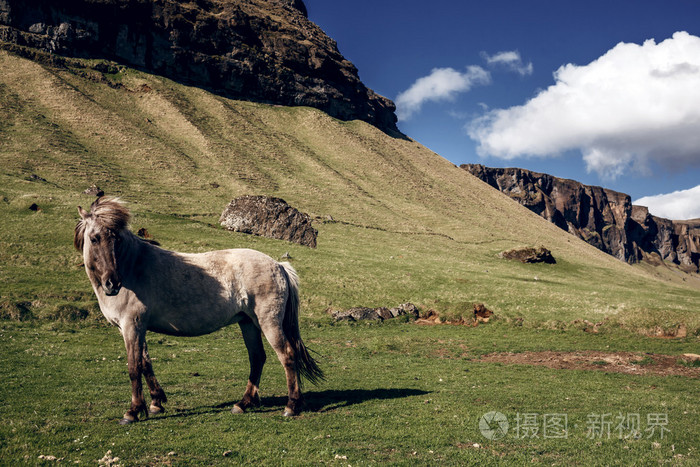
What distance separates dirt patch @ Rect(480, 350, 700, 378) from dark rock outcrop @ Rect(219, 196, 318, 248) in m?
31.0

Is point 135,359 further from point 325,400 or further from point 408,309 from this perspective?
point 408,309

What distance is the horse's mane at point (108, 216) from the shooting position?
879 cm

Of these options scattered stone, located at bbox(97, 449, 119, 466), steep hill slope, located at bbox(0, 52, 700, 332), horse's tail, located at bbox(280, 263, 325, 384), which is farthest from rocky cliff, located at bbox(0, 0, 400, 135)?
scattered stone, located at bbox(97, 449, 119, 466)

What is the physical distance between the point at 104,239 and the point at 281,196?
66.6 meters

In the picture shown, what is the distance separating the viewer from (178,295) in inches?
382

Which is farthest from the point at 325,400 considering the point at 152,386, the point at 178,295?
the point at 178,295

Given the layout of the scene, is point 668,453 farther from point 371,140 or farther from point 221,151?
point 371,140

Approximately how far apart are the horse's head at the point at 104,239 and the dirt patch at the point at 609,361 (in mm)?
18116

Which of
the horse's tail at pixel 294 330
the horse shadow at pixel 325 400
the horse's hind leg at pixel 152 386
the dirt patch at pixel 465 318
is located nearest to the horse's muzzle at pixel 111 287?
the horse's hind leg at pixel 152 386

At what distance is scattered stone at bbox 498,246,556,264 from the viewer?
64.3 metres

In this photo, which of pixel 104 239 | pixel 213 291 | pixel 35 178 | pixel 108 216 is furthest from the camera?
pixel 35 178

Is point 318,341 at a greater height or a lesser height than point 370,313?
lesser

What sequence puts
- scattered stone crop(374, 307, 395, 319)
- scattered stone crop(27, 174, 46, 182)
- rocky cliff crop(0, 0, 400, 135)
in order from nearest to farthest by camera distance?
scattered stone crop(374, 307, 395, 319)
scattered stone crop(27, 174, 46, 182)
rocky cliff crop(0, 0, 400, 135)

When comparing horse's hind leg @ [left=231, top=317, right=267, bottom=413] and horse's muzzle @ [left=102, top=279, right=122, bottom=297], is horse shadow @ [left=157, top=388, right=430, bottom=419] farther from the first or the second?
horse's muzzle @ [left=102, top=279, right=122, bottom=297]
